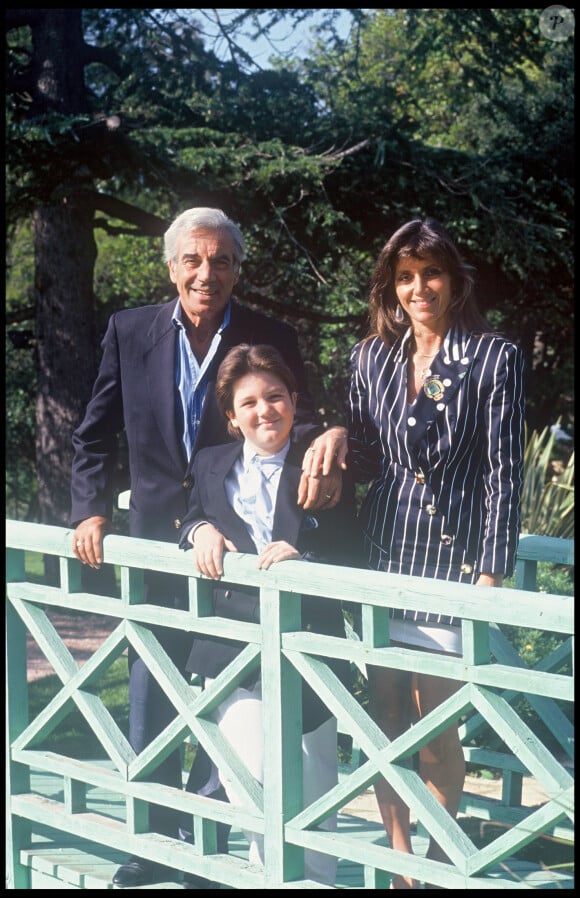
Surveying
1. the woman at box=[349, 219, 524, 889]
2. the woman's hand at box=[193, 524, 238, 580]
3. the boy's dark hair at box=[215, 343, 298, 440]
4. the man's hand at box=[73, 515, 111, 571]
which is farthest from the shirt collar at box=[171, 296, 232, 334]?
the woman's hand at box=[193, 524, 238, 580]

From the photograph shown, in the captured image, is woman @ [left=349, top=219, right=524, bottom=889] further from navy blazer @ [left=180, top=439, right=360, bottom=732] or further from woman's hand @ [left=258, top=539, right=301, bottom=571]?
woman's hand @ [left=258, top=539, right=301, bottom=571]

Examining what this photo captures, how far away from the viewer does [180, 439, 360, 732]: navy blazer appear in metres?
3.04

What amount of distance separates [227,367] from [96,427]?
65 cm

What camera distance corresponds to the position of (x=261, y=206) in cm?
1029

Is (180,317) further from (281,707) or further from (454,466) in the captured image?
(281,707)

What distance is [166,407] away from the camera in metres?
3.40

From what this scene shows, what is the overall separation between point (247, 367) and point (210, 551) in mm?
540

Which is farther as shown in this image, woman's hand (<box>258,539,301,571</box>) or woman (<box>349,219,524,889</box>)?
woman (<box>349,219,524,889</box>)

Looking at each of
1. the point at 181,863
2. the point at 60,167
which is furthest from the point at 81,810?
the point at 60,167

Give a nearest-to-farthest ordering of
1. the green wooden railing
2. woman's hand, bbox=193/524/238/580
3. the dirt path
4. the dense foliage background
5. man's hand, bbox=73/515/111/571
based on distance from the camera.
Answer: the green wooden railing < woman's hand, bbox=193/524/238/580 < man's hand, bbox=73/515/111/571 < the dirt path < the dense foliage background

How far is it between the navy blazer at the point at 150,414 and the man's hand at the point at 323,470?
1.06 feet

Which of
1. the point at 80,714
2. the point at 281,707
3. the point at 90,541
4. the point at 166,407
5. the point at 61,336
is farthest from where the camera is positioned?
the point at 61,336

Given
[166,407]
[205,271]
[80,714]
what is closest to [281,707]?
[166,407]

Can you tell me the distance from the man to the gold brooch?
0.39m
